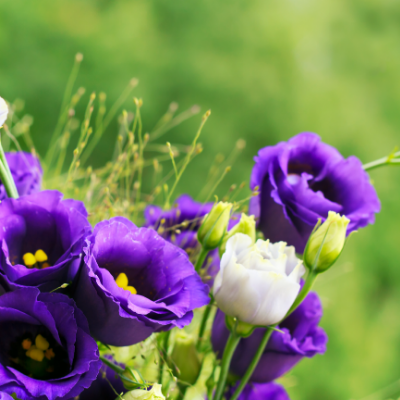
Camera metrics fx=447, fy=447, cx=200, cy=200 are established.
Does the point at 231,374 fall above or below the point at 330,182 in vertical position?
below

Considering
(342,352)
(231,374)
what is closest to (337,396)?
(342,352)

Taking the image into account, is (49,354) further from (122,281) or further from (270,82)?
(270,82)

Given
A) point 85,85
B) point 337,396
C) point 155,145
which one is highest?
point 85,85

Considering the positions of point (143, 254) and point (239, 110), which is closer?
point (143, 254)

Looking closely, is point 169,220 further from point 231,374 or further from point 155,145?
point 155,145

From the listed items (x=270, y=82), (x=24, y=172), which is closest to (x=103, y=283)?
(x=24, y=172)

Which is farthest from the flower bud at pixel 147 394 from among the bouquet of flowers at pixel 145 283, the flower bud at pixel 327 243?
the flower bud at pixel 327 243

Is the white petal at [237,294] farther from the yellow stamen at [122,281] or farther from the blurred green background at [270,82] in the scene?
the blurred green background at [270,82]

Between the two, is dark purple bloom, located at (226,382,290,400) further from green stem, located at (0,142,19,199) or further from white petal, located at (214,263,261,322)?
green stem, located at (0,142,19,199)
